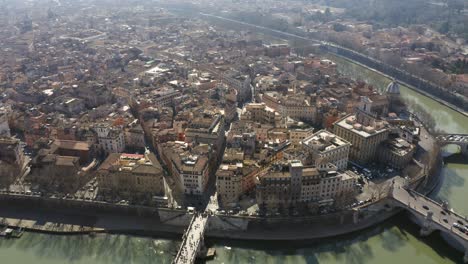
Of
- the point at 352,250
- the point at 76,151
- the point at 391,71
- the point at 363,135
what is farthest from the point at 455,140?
the point at 76,151

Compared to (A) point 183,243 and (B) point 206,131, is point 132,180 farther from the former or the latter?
(B) point 206,131

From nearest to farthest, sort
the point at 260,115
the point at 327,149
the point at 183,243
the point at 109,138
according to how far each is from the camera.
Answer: the point at 183,243, the point at 327,149, the point at 109,138, the point at 260,115

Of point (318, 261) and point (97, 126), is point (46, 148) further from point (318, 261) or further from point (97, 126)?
point (318, 261)

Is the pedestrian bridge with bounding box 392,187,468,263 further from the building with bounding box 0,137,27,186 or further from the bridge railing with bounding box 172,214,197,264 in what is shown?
the building with bounding box 0,137,27,186

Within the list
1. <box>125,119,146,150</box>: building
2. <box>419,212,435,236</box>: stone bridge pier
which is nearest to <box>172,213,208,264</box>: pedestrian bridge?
A: <box>125,119,146,150</box>: building

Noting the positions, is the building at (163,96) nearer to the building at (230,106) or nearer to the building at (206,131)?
the building at (230,106)

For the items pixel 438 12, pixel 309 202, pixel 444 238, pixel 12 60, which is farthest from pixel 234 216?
pixel 438 12

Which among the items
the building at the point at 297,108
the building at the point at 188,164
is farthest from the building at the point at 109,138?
the building at the point at 297,108
